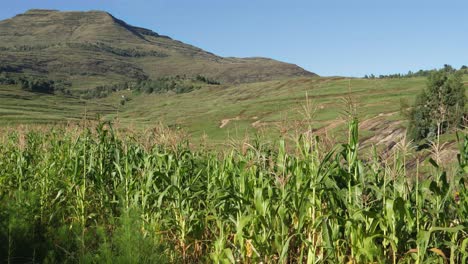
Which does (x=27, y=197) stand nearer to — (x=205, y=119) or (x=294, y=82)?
(x=205, y=119)

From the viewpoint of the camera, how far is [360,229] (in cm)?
575

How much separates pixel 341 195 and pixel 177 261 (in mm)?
2653

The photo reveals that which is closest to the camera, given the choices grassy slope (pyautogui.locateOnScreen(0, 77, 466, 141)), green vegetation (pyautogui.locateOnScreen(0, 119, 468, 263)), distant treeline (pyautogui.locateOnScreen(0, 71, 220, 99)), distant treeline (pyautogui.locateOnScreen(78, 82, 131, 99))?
green vegetation (pyautogui.locateOnScreen(0, 119, 468, 263))

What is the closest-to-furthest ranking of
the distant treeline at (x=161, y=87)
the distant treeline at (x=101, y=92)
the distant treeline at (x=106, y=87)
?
the distant treeline at (x=106, y=87), the distant treeline at (x=161, y=87), the distant treeline at (x=101, y=92)

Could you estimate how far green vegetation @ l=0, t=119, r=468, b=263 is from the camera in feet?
18.6

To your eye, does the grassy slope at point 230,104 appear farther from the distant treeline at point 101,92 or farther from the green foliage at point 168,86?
the distant treeline at point 101,92

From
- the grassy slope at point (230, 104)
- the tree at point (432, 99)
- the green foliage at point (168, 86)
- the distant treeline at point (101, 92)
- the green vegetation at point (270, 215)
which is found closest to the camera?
the green vegetation at point (270, 215)

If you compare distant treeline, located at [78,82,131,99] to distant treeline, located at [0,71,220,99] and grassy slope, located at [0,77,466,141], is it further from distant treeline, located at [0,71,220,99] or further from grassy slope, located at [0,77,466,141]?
grassy slope, located at [0,77,466,141]

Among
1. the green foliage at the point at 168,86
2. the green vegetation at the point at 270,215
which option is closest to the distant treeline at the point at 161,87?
the green foliage at the point at 168,86

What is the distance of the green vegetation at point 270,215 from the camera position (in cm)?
566

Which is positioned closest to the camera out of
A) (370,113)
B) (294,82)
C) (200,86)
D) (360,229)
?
(360,229)

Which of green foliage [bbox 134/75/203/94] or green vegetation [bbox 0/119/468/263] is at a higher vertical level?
green foliage [bbox 134/75/203/94]

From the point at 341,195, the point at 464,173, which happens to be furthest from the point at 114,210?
the point at 464,173

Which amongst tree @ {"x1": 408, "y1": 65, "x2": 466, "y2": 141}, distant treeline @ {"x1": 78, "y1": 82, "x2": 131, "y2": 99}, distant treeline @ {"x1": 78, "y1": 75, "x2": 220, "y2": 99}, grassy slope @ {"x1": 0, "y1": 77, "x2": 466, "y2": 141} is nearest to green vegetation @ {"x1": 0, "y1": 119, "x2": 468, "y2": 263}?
tree @ {"x1": 408, "y1": 65, "x2": 466, "y2": 141}
